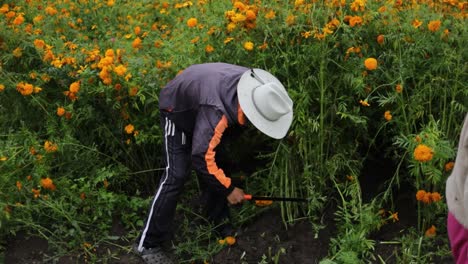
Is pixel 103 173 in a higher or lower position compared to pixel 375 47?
lower

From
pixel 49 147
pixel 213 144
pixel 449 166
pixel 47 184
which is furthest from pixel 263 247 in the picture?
pixel 49 147

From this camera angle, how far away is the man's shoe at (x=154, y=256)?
3.39m

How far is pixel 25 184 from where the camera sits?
347 cm

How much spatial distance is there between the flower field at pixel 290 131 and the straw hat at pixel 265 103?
0.68 ft

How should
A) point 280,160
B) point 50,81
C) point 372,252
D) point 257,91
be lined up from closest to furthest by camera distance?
1. point 257,91
2. point 372,252
3. point 280,160
4. point 50,81

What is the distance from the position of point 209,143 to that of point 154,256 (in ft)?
2.83

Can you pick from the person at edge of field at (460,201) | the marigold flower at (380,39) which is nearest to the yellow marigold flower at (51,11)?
the marigold flower at (380,39)

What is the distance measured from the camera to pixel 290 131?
10.8 ft

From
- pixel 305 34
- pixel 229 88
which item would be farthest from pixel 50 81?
pixel 305 34

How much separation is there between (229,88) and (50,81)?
4.80 feet

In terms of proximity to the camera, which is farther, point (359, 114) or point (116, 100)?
point (116, 100)

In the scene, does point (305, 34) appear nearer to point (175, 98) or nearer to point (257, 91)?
point (257, 91)

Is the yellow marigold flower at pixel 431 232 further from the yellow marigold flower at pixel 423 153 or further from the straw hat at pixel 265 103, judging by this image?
the straw hat at pixel 265 103

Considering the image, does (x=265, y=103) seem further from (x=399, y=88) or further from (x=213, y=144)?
(x=399, y=88)
